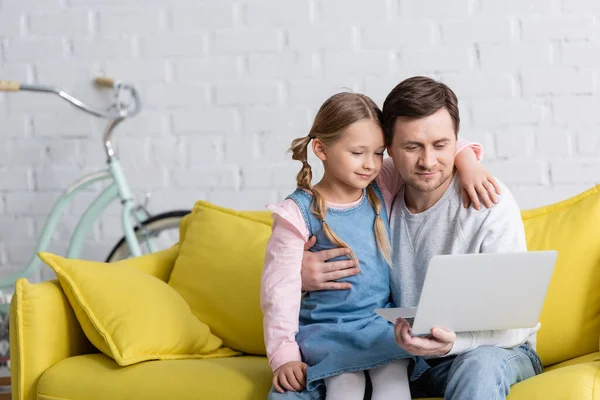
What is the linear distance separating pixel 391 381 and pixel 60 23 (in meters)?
2.23

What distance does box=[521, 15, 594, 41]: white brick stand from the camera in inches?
A: 115

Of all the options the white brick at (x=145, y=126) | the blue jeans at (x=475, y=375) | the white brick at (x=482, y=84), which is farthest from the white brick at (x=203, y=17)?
the blue jeans at (x=475, y=375)

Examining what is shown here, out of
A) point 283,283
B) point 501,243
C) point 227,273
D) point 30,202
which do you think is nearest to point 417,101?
point 501,243

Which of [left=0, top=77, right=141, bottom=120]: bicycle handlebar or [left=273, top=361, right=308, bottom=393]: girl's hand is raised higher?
[left=0, top=77, right=141, bottom=120]: bicycle handlebar

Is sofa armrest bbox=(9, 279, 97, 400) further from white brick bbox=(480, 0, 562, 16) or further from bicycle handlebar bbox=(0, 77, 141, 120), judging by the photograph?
white brick bbox=(480, 0, 562, 16)

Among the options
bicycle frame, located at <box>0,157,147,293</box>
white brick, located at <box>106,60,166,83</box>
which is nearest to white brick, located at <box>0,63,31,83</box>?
white brick, located at <box>106,60,166,83</box>

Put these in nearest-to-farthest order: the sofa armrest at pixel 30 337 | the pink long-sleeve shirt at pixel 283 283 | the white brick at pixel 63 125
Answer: the pink long-sleeve shirt at pixel 283 283, the sofa armrest at pixel 30 337, the white brick at pixel 63 125

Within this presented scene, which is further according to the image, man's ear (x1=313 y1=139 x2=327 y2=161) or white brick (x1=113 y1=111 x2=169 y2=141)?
white brick (x1=113 y1=111 x2=169 y2=141)

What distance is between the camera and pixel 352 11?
3.08 metres

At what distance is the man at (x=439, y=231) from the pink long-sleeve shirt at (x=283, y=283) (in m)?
0.04

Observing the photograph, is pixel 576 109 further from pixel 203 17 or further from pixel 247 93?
pixel 203 17

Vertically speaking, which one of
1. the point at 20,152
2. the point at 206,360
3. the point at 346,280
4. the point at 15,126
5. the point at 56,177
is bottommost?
the point at 206,360

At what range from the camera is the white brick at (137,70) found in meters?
3.28

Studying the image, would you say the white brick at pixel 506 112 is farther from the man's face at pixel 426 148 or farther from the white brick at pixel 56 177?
the white brick at pixel 56 177
